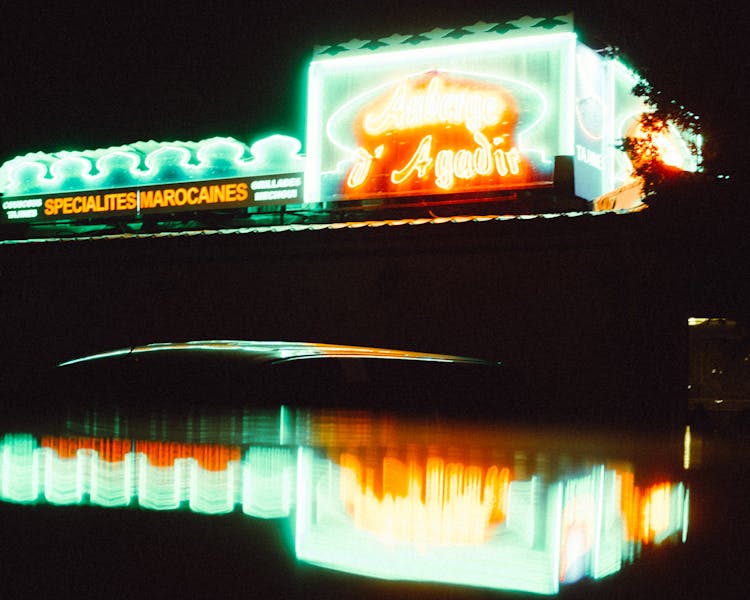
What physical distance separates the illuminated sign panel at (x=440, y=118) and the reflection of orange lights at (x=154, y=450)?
11.2 m

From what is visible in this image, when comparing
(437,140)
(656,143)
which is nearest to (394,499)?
(656,143)

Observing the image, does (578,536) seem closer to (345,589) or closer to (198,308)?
(345,589)

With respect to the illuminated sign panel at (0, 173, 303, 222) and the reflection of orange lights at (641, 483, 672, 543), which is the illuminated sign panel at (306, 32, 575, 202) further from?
the reflection of orange lights at (641, 483, 672, 543)

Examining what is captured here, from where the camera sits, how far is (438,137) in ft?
55.1

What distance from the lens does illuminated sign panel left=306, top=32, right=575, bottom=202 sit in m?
16.2

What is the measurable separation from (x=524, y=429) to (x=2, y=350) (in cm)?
1361

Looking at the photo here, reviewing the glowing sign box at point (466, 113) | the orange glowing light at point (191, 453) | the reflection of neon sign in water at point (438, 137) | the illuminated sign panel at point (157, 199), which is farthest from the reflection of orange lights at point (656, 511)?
the illuminated sign panel at point (157, 199)

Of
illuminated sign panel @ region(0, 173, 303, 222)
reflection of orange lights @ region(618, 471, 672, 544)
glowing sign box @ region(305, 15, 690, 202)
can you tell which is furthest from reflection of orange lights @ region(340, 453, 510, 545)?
illuminated sign panel @ region(0, 173, 303, 222)

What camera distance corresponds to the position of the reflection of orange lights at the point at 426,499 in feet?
12.0

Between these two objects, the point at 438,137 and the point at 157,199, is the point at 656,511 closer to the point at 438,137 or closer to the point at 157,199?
the point at 438,137

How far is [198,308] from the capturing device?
17.2 m

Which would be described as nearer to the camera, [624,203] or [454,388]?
[454,388]

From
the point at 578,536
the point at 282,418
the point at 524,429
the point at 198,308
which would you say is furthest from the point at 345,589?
the point at 198,308

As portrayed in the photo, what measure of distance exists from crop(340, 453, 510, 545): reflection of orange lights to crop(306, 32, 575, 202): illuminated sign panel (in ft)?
37.2
